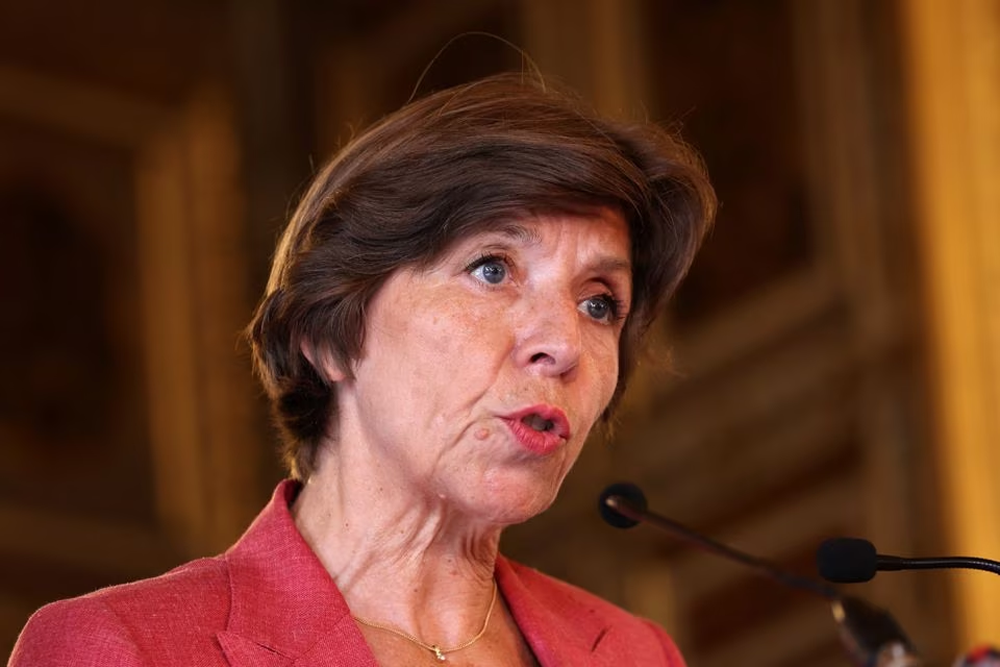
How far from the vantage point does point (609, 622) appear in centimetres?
251

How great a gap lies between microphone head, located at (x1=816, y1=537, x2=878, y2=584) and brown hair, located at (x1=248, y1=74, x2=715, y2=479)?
0.54 meters

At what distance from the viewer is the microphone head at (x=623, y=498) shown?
2.42m

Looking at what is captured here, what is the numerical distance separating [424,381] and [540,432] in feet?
0.53

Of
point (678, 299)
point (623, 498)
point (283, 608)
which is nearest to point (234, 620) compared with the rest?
point (283, 608)

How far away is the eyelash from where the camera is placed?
7.05ft

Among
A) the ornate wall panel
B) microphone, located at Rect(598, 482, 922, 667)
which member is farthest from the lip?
the ornate wall panel

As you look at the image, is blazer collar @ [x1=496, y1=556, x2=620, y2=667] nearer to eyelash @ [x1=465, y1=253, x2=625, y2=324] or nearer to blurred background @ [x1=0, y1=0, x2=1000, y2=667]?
eyelash @ [x1=465, y1=253, x2=625, y2=324]

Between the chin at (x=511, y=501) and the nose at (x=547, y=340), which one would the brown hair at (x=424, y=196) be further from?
the chin at (x=511, y=501)

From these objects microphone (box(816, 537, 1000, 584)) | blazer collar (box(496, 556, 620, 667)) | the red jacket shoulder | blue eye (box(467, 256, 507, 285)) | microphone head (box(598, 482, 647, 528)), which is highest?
blue eye (box(467, 256, 507, 285))

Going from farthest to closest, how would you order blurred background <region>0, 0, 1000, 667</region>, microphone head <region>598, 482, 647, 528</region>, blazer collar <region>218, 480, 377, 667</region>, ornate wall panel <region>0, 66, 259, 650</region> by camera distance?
ornate wall panel <region>0, 66, 259, 650</region> < blurred background <region>0, 0, 1000, 667</region> < microphone head <region>598, 482, 647, 528</region> < blazer collar <region>218, 480, 377, 667</region>

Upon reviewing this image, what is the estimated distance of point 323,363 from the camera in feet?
7.40

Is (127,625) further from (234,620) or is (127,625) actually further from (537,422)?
(537,422)

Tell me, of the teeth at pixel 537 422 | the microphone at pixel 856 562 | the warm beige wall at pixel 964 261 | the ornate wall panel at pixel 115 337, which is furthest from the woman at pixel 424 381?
the ornate wall panel at pixel 115 337

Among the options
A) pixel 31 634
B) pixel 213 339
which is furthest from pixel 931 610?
pixel 31 634
